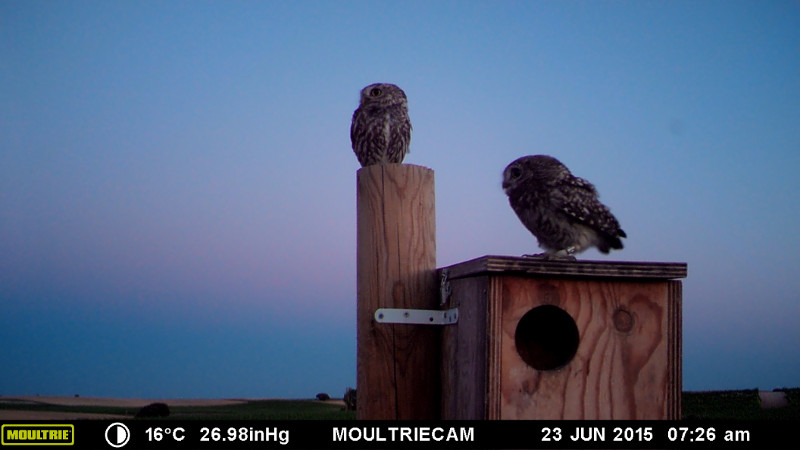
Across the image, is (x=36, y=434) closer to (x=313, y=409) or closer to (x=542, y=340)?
Result: (x=542, y=340)

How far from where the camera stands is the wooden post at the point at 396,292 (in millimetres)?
3523

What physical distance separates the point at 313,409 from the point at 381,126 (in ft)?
18.2

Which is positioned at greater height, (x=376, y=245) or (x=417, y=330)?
→ (x=376, y=245)

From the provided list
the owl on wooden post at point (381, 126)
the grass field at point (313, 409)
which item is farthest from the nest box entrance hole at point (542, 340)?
the grass field at point (313, 409)

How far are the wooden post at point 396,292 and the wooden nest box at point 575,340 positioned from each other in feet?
0.70

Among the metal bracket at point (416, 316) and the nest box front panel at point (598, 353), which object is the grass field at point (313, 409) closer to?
the metal bracket at point (416, 316)

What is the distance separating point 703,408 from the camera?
956 centimetres

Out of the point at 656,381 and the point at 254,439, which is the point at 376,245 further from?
the point at 656,381

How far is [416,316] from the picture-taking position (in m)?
3.57

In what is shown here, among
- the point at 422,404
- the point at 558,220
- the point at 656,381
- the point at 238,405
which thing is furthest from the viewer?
the point at 238,405

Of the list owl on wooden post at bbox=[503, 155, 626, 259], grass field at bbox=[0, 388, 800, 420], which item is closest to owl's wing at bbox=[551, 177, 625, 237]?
owl on wooden post at bbox=[503, 155, 626, 259]

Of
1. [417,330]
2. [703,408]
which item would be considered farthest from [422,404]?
[703,408]

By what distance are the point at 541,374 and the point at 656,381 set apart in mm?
548

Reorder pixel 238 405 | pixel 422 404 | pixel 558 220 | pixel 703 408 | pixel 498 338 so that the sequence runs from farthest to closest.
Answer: pixel 238 405 → pixel 703 408 → pixel 558 220 → pixel 422 404 → pixel 498 338
